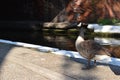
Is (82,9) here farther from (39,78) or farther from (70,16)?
(39,78)

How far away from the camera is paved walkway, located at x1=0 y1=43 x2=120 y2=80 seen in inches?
255

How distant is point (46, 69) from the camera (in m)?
7.05

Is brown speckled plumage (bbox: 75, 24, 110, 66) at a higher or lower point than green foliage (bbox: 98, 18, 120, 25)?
higher

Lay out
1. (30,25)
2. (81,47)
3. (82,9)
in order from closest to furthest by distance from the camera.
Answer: (81,47)
(82,9)
(30,25)

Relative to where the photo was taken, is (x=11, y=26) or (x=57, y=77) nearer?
(x=57, y=77)

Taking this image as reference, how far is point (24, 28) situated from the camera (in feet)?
79.8

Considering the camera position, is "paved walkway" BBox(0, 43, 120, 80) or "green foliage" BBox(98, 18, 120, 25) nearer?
"paved walkway" BBox(0, 43, 120, 80)

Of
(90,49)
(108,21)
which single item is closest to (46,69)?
(90,49)

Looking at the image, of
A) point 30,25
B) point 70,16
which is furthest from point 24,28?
point 70,16

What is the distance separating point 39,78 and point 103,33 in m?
11.5

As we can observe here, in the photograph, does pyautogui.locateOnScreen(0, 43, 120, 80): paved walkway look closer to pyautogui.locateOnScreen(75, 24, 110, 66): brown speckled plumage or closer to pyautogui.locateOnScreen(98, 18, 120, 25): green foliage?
pyautogui.locateOnScreen(75, 24, 110, 66): brown speckled plumage

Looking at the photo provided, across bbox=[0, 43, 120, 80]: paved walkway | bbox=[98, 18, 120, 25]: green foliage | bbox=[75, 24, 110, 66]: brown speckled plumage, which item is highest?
bbox=[75, 24, 110, 66]: brown speckled plumage

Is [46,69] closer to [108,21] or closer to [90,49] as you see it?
[90,49]

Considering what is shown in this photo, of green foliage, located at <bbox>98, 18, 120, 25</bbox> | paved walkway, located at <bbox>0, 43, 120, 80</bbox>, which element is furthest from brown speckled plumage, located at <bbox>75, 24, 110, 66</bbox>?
green foliage, located at <bbox>98, 18, 120, 25</bbox>
